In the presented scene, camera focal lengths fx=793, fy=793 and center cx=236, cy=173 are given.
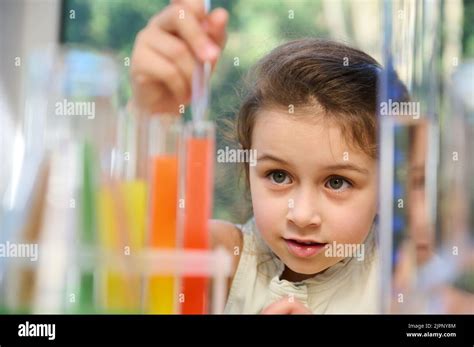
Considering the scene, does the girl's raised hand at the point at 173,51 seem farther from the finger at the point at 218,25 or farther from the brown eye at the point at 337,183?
the brown eye at the point at 337,183

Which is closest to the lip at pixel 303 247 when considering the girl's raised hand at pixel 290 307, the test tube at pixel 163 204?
the girl's raised hand at pixel 290 307

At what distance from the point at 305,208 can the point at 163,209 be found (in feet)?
1.05

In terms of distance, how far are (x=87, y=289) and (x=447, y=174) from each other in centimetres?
87

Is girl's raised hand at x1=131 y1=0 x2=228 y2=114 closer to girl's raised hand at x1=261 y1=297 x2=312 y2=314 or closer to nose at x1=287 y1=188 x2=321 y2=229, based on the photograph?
nose at x1=287 y1=188 x2=321 y2=229

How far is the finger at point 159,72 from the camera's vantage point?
1.82 metres

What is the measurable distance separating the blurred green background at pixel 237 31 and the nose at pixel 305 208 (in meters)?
0.11

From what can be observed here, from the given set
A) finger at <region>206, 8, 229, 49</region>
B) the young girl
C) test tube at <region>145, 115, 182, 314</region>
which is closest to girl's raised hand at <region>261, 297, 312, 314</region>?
the young girl

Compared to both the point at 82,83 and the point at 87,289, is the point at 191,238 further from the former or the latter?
the point at 82,83

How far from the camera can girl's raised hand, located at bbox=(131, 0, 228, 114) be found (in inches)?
71.7

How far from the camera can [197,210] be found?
5.91 ft

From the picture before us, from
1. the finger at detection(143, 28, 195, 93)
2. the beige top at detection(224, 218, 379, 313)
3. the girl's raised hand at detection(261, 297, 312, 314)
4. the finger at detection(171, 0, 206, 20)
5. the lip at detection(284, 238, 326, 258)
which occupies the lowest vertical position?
the girl's raised hand at detection(261, 297, 312, 314)

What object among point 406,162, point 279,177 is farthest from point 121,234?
point 406,162
